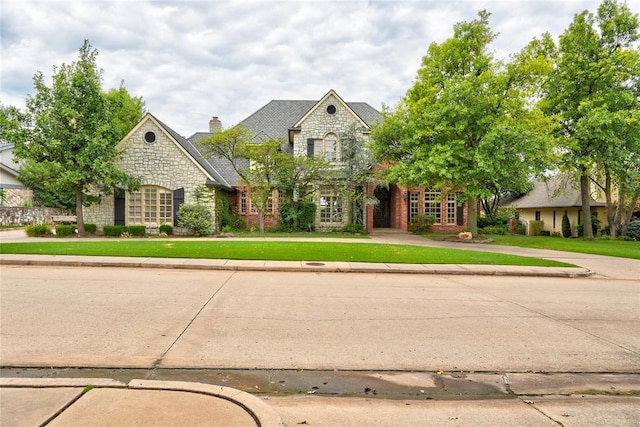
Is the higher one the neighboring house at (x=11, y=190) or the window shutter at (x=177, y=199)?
the neighboring house at (x=11, y=190)

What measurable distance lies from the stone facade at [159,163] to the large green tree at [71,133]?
1.57 meters

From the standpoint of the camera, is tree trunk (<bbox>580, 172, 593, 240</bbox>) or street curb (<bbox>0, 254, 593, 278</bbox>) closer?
street curb (<bbox>0, 254, 593, 278</bbox>)

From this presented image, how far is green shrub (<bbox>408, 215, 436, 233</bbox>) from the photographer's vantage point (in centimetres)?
2811

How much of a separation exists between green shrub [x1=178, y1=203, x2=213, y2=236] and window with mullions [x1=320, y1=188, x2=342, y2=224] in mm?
8193

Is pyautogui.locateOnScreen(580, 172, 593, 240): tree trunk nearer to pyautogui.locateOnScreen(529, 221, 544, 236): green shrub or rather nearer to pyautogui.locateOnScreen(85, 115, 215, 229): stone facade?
pyautogui.locateOnScreen(529, 221, 544, 236): green shrub

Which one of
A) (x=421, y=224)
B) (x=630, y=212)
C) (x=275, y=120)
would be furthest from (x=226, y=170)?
(x=630, y=212)

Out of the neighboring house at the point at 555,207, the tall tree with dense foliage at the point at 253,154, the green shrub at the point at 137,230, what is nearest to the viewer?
the green shrub at the point at 137,230

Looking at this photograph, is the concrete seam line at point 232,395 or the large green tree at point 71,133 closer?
the concrete seam line at point 232,395

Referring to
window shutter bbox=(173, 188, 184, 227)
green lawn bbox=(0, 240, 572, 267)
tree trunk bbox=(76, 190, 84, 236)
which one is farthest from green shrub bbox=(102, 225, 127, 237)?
green lawn bbox=(0, 240, 572, 267)

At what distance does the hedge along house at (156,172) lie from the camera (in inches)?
923

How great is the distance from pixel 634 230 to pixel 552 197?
589cm

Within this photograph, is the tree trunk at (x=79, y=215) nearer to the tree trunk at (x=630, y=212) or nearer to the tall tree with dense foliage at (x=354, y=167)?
the tall tree with dense foliage at (x=354, y=167)

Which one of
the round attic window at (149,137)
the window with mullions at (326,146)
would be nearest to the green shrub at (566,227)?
the window with mullions at (326,146)

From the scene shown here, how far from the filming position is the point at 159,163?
23.6 meters
